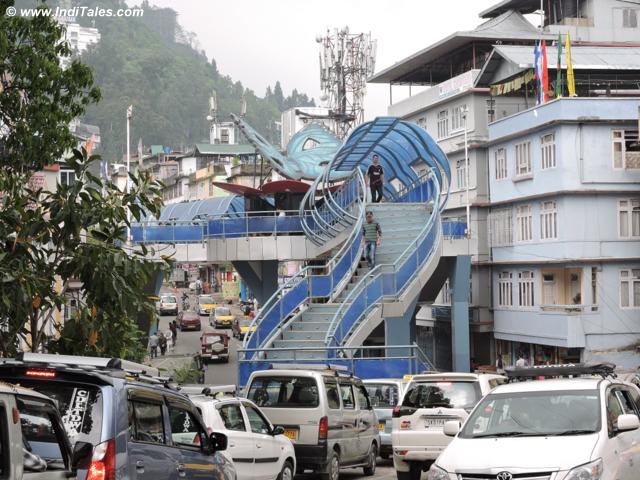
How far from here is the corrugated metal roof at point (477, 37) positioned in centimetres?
5622

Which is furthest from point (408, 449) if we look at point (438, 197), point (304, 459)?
point (438, 197)

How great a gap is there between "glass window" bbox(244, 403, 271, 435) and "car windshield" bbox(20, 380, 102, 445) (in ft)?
19.3

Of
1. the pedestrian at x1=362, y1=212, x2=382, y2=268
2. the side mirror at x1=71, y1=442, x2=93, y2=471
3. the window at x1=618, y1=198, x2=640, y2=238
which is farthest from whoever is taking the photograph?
the window at x1=618, y1=198, x2=640, y2=238

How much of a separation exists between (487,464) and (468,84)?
4645 cm

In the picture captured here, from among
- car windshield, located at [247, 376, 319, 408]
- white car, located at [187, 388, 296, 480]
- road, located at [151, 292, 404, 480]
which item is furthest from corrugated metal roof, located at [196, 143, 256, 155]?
white car, located at [187, 388, 296, 480]

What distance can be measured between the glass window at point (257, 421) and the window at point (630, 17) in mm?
49183

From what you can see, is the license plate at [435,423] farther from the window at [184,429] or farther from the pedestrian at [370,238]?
the pedestrian at [370,238]

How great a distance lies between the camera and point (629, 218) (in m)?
46.7

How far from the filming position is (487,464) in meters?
10.1

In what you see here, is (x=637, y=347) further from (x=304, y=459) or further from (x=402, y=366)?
(x=304, y=459)

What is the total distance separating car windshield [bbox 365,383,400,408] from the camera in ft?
75.1

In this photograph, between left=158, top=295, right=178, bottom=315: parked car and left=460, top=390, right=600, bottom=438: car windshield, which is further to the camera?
left=158, top=295, right=178, bottom=315: parked car

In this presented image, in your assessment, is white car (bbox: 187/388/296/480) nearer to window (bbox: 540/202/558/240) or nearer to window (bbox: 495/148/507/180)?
window (bbox: 540/202/558/240)

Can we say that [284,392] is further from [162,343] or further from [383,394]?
[162,343]
